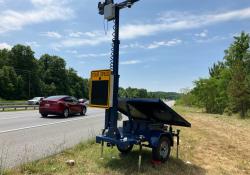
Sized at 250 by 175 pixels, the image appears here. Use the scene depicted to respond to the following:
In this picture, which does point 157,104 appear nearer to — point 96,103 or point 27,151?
point 96,103

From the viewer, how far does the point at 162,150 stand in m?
8.10

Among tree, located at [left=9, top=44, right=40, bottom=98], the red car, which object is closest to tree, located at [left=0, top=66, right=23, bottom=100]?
tree, located at [left=9, top=44, right=40, bottom=98]

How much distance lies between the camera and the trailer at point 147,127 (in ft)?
25.3

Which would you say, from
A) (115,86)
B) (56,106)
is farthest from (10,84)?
(115,86)

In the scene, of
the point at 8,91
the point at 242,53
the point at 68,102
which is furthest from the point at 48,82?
the point at 68,102

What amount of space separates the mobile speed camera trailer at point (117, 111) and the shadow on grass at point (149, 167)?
0.98 ft

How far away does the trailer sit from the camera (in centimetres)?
771

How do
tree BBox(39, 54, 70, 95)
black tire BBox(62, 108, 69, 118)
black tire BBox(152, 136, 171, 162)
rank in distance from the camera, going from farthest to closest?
tree BBox(39, 54, 70, 95)
black tire BBox(62, 108, 69, 118)
black tire BBox(152, 136, 171, 162)

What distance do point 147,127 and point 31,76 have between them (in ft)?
315

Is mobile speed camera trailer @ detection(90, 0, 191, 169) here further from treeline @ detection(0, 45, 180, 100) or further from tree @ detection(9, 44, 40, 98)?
tree @ detection(9, 44, 40, 98)

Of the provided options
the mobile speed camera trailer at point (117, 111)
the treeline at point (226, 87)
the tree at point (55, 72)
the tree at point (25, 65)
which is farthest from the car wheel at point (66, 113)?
the tree at point (55, 72)

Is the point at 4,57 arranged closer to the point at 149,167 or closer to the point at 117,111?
the point at 117,111

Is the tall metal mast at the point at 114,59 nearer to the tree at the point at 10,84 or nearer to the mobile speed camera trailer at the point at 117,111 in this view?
the mobile speed camera trailer at the point at 117,111

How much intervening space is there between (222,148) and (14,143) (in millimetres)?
6846
